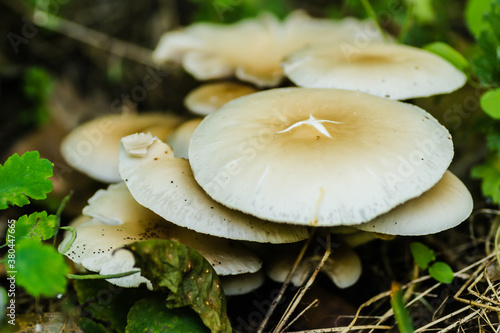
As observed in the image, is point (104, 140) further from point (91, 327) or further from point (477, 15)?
point (477, 15)

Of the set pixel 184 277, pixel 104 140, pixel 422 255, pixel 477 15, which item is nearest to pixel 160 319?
pixel 184 277

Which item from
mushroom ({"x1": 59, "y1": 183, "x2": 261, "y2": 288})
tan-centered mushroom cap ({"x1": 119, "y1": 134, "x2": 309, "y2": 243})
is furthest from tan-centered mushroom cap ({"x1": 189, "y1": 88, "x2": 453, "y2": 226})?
mushroom ({"x1": 59, "y1": 183, "x2": 261, "y2": 288})

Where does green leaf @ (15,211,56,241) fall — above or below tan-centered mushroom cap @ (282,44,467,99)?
below

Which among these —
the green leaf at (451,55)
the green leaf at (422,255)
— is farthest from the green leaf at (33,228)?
the green leaf at (451,55)

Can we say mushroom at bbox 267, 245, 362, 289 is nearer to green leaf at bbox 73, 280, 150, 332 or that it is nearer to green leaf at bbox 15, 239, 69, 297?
green leaf at bbox 73, 280, 150, 332

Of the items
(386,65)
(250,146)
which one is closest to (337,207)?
(250,146)

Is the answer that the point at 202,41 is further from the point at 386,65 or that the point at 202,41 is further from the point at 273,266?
the point at 273,266

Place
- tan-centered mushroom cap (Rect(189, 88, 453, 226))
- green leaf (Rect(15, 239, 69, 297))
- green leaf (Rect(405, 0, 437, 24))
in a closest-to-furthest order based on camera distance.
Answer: green leaf (Rect(15, 239, 69, 297)) → tan-centered mushroom cap (Rect(189, 88, 453, 226)) → green leaf (Rect(405, 0, 437, 24))

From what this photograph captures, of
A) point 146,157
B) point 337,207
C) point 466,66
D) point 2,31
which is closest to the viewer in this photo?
point 337,207
